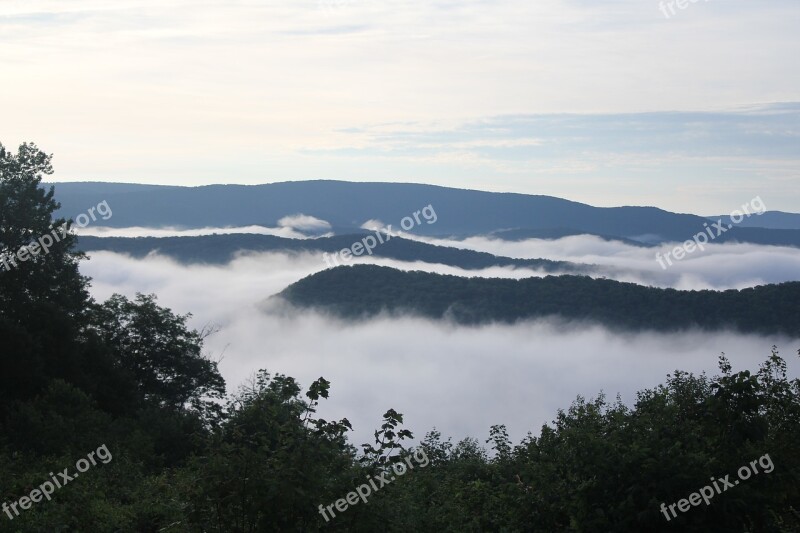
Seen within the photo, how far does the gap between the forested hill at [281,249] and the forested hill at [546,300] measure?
1991cm

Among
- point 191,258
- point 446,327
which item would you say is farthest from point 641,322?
point 191,258

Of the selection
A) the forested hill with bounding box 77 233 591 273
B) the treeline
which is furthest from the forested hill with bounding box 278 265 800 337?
the treeline

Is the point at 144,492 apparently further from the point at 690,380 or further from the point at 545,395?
the point at 545,395

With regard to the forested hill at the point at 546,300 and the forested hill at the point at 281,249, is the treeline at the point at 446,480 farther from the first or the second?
the forested hill at the point at 281,249

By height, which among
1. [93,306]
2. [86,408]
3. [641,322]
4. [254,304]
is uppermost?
[254,304]

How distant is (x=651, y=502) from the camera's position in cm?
822

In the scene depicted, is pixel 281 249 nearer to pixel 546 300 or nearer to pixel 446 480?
pixel 546 300

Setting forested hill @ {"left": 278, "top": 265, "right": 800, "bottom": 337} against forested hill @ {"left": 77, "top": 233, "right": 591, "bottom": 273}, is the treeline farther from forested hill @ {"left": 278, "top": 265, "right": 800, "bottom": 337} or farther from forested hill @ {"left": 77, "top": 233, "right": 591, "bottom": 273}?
forested hill @ {"left": 77, "top": 233, "right": 591, "bottom": 273}

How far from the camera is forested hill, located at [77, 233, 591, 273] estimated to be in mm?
137125

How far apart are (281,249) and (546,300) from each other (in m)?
68.8

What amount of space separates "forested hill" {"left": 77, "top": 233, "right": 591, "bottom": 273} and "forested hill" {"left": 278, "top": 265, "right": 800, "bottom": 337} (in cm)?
1991

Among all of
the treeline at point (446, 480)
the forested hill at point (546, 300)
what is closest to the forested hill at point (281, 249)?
the forested hill at point (546, 300)

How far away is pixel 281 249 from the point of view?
154 meters

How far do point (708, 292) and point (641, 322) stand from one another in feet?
26.5
